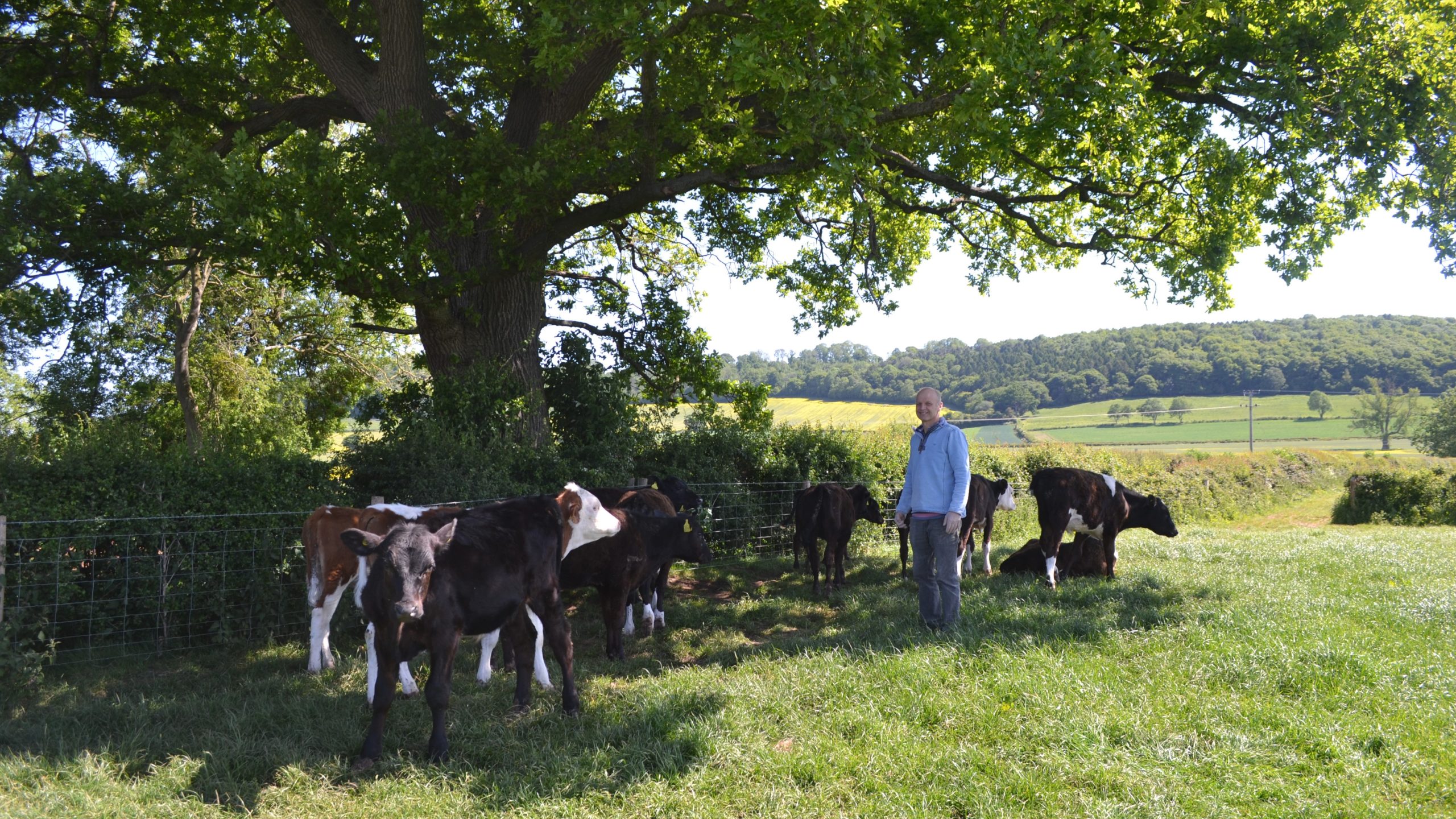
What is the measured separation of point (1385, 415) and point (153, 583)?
9230 centimetres

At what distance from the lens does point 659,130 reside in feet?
37.5

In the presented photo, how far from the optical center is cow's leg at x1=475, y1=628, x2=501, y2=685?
7.33 m

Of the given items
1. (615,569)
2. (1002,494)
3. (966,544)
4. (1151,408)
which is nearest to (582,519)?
(615,569)

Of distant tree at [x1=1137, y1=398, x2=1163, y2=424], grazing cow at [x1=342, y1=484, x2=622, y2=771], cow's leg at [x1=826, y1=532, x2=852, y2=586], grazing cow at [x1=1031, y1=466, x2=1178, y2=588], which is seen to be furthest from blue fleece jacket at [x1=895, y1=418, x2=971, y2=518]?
distant tree at [x1=1137, y1=398, x2=1163, y2=424]

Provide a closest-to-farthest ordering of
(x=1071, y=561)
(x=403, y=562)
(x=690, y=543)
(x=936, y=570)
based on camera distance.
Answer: (x=403, y=562)
(x=936, y=570)
(x=690, y=543)
(x=1071, y=561)

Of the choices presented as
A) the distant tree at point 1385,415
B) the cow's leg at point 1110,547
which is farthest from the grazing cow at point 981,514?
the distant tree at point 1385,415

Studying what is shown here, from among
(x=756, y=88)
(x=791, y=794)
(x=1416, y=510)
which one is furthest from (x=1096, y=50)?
(x=1416, y=510)

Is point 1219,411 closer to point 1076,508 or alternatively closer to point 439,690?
point 1076,508

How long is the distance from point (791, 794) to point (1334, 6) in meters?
11.8

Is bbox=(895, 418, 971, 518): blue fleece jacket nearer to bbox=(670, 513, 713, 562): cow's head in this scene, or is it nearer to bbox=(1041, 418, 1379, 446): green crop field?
bbox=(670, 513, 713, 562): cow's head

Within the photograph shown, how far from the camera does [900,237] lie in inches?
685

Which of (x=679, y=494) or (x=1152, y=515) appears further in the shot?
(x=1152, y=515)

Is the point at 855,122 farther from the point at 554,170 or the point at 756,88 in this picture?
the point at 554,170

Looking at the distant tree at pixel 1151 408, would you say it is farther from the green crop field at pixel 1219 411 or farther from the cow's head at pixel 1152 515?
the cow's head at pixel 1152 515
